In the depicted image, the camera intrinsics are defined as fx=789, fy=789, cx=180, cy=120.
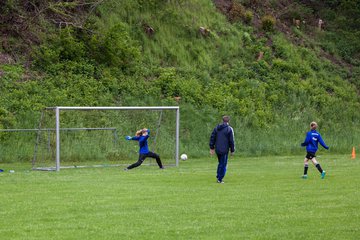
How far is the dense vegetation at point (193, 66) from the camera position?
129 ft

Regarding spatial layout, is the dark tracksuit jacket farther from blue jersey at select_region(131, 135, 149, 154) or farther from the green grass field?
blue jersey at select_region(131, 135, 149, 154)

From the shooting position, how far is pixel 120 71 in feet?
138

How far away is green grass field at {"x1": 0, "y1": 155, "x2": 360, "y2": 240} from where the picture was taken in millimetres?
13891

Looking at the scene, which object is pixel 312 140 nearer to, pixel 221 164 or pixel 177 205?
pixel 221 164

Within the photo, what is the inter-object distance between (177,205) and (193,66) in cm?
2869

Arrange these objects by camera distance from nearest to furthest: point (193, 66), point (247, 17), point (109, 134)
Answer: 1. point (109, 134)
2. point (193, 66)
3. point (247, 17)

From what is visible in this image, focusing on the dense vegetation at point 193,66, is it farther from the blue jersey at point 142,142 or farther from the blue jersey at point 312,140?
the blue jersey at point 312,140

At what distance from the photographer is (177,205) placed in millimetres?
17609

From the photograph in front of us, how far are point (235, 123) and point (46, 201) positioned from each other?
2379 cm

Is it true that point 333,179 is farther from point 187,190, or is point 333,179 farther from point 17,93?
point 17,93

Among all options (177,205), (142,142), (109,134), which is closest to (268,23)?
(109,134)

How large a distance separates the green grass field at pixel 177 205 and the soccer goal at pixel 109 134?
4.27 meters

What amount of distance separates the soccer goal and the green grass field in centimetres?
427

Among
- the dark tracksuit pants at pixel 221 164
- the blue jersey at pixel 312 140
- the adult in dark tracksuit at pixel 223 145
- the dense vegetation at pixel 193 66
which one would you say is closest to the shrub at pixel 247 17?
the dense vegetation at pixel 193 66
